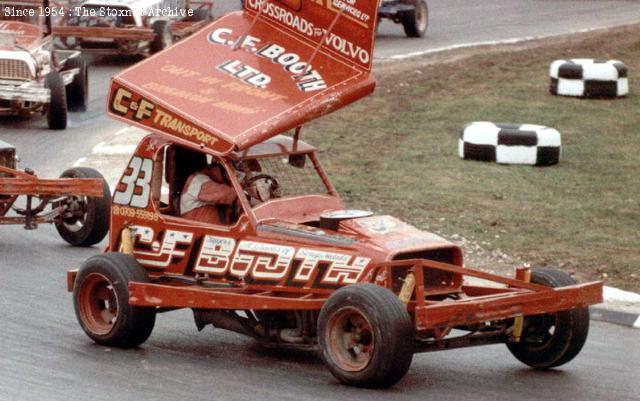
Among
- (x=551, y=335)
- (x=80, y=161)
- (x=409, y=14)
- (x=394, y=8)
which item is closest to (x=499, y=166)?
(x=80, y=161)

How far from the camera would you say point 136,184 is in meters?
9.30

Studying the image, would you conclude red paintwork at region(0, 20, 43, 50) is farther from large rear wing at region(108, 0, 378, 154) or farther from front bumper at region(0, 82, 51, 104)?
large rear wing at region(108, 0, 378, 154)

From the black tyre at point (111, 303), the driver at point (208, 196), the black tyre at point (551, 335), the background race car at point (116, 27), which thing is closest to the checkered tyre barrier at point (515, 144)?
the driver at point (208, 196)

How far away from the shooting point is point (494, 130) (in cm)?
1555

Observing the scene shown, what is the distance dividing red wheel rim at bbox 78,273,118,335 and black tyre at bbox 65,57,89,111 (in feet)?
38.6

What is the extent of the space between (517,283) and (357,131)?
10.2m

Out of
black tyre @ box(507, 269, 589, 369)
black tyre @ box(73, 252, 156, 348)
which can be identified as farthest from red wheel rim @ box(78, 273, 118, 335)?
black tyre @ box(507, 269, 589, 369)

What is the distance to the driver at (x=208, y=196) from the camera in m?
8.98

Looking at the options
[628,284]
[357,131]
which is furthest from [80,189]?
[357,131]

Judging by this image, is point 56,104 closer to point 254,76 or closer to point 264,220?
point 254,76

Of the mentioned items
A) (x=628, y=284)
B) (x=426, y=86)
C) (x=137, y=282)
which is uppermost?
(x=137, y=282)

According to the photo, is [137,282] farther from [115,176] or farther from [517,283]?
[115,176]

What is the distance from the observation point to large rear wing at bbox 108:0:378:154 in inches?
348

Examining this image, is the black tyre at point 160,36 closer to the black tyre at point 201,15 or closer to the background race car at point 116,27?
the background race car at point 116,27
